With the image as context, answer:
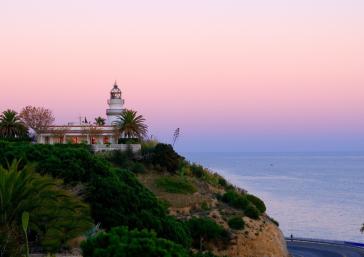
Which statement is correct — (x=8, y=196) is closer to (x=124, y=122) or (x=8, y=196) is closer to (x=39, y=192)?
(x=39, y=192)

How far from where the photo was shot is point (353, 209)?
95.4 meters

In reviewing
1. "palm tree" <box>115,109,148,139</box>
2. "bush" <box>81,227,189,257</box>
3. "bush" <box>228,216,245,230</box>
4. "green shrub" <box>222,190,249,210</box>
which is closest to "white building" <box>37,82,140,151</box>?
"palm tree" <box>115,109,148,139</box>

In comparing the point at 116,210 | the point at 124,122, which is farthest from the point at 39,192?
the point at 124,122

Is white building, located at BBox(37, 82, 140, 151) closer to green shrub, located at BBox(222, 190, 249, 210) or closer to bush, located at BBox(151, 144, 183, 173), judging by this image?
bush, located at BBox(151, 144, 183, 173)

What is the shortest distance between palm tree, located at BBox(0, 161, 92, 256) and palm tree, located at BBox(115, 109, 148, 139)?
3969 centimetres

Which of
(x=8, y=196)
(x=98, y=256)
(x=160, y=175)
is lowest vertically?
(x=98, y=256)

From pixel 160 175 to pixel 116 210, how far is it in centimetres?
2402

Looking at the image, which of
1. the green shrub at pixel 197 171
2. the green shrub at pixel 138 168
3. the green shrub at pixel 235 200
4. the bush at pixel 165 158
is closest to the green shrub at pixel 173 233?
the green shrub at pixel 235 200

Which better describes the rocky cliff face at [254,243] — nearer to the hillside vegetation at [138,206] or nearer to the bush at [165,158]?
the hillside vegetation at [138,206]

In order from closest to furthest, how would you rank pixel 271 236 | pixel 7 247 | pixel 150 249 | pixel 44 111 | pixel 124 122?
pixel 150 249 < pixel 7 247 < pixel 271 236 < pixel 124 122 < pixel 44 111

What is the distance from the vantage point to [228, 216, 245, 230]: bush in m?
47.2

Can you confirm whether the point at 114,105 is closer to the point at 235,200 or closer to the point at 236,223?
the point at 235,200

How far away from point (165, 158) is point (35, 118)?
1852 centimetres

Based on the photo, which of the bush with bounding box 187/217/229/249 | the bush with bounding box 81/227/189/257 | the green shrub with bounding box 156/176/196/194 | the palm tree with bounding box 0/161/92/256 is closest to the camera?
the bush with bounding box 81/227/189/257
